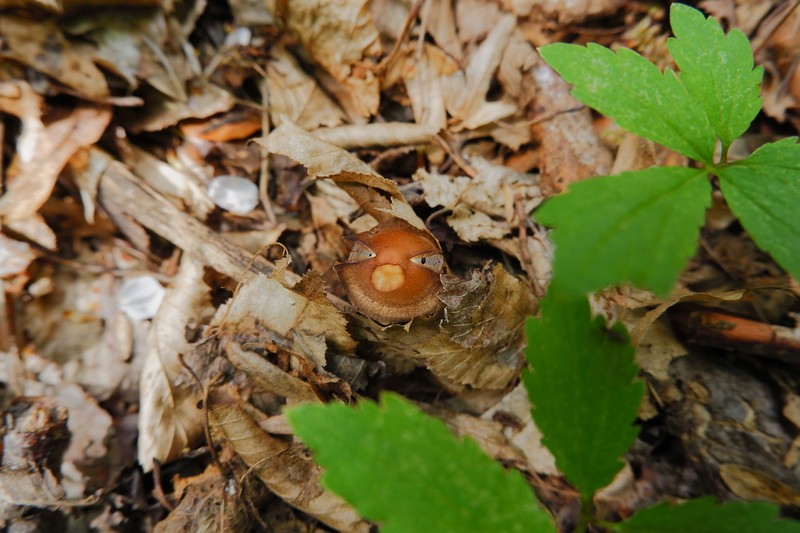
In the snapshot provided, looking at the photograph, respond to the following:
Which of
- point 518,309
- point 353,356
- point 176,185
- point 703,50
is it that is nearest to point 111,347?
point 176,185

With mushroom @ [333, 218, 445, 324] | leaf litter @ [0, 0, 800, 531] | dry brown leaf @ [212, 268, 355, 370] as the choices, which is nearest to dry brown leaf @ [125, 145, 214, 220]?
leaf litter @ [0, 0, 800, 531]

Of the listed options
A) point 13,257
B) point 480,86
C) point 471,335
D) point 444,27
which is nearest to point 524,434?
point 471,335

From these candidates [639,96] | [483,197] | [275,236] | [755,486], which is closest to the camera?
[639,96]

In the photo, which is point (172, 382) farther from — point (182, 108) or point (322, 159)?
point (182, 108)

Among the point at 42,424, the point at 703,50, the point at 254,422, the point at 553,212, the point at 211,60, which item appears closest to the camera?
the point at 553,212

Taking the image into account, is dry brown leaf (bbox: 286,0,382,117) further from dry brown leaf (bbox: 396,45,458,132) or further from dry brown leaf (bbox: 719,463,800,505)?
dry brown leaf (bbox: 719,463,800,505)

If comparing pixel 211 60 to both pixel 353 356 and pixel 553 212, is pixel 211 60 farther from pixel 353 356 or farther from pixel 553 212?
pixel 553 212

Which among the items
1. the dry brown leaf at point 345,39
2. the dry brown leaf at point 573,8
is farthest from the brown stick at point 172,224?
the dry brown leaf at point 573,8
